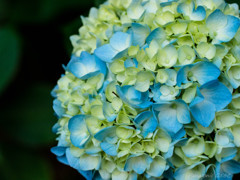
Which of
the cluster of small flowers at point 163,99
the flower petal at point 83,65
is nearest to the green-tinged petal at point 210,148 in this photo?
the cluster of small flowers at point 163,99

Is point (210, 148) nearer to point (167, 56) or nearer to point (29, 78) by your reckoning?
point (167, 56)

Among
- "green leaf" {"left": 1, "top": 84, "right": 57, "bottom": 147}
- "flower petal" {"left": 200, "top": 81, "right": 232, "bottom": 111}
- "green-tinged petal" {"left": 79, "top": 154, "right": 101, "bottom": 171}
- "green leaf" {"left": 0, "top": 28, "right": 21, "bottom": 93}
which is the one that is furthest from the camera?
"green leaf" {"left": 1, "top": 84, "right": 57, "bottom": 147}

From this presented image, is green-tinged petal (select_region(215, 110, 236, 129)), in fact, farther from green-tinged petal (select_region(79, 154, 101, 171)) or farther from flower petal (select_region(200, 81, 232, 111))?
green-tinged petal (select_region(79, 154, 101, 171))

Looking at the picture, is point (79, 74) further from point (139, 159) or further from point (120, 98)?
point (139, 159)

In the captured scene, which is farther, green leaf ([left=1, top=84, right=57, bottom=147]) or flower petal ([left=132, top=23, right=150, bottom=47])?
green leaf ([left=1, top=84, right=57, bottom=147])

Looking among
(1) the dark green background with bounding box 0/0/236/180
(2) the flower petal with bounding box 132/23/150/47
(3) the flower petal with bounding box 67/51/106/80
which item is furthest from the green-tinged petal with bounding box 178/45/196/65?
(1) the dark green background with bounding box 0/0/236/180

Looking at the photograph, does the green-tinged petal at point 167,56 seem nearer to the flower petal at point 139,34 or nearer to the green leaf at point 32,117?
the flower petal at point 139,34
